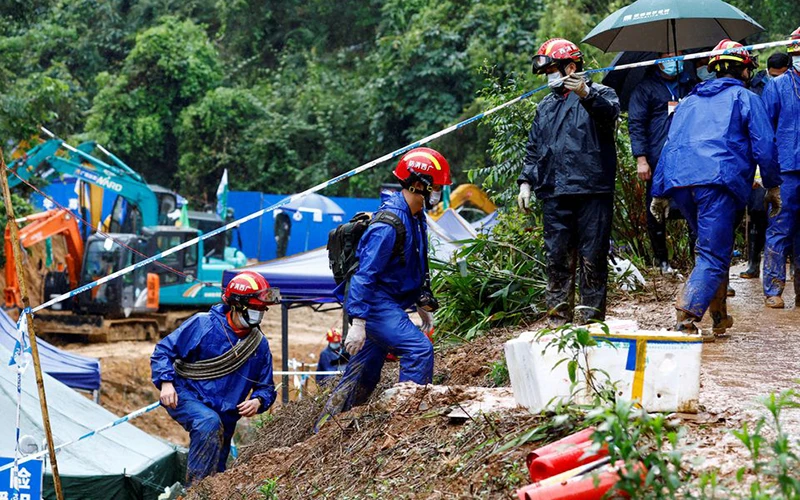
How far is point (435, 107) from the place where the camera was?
31.6 metres

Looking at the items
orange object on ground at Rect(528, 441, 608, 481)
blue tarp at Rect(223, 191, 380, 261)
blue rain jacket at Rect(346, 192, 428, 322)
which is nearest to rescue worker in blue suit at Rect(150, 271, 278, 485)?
blue rain jacket at Rect(346, 192, 428, 322)

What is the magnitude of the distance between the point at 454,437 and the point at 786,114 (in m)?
4.12

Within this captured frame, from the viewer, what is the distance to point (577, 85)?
6793mm

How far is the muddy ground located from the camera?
478 centimetres

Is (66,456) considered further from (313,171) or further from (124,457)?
(313,171)

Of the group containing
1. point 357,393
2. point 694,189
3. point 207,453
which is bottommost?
point 207,453

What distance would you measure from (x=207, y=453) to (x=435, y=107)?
80.2 feet

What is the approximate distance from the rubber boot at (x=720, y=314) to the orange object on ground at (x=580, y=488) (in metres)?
3.54

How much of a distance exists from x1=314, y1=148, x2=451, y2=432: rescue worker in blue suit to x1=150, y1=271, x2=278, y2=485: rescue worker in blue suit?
1.17m

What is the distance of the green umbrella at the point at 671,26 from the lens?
9.26m

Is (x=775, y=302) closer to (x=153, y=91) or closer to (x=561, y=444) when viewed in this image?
(x=561, y=444)

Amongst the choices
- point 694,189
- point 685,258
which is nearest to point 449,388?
point 694,189

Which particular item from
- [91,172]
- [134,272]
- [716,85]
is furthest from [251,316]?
[91,172]

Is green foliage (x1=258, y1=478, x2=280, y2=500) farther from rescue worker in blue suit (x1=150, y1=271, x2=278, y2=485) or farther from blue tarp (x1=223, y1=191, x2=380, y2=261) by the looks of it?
blue tarp (x1=223, y1=191, x2=380, y2=261)
